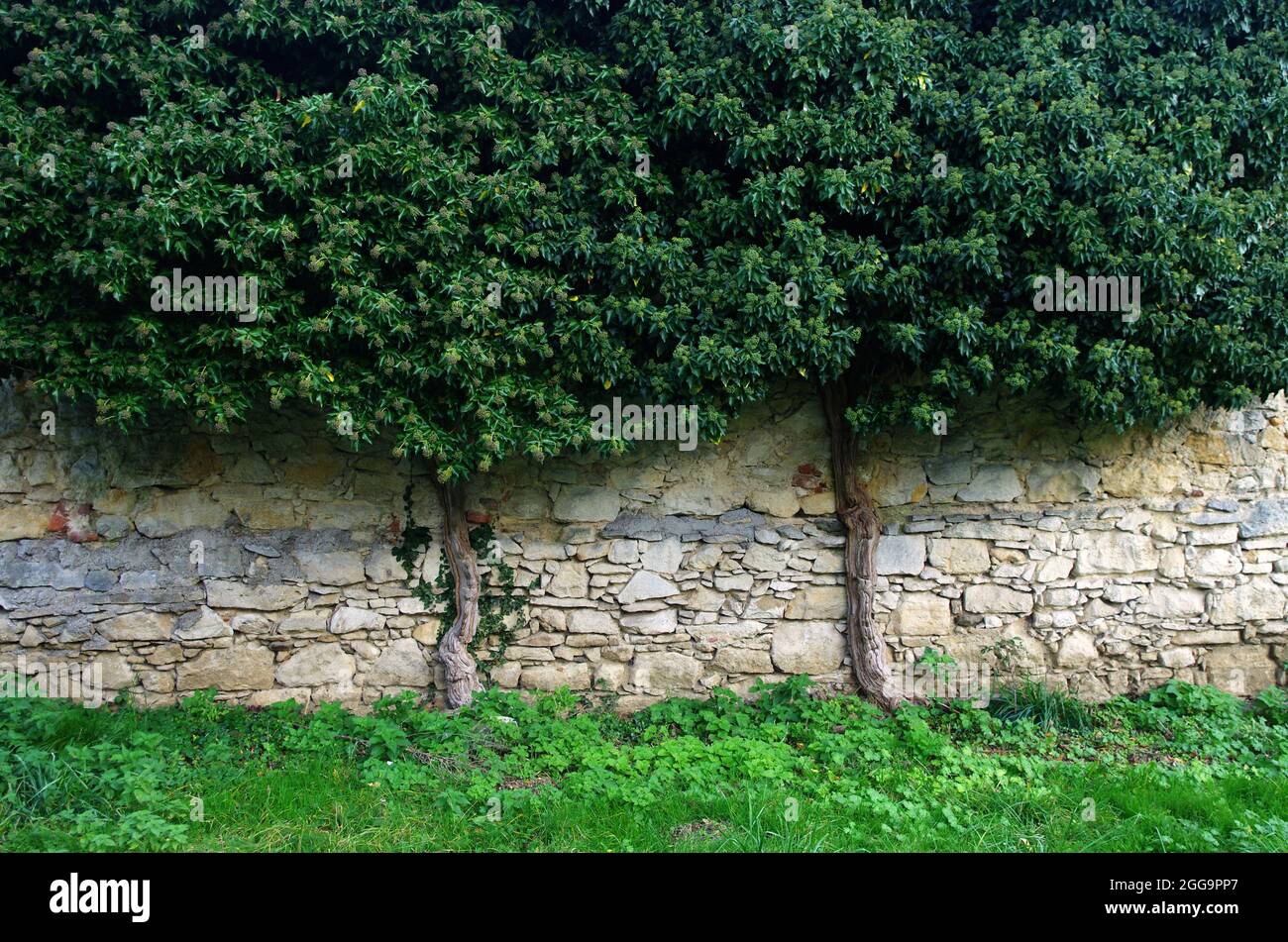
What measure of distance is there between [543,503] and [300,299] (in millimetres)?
1962

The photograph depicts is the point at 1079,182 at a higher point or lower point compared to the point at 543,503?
higher

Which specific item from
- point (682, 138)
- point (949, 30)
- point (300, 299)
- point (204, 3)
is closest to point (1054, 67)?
point (949, 30)

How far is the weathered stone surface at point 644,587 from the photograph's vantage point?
213 inches

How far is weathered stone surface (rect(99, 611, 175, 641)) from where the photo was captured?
5129mm

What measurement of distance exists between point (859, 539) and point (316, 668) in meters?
3.75

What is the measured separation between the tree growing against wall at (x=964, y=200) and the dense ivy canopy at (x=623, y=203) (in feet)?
0.07

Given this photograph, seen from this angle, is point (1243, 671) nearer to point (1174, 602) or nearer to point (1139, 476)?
point (1174, 602)

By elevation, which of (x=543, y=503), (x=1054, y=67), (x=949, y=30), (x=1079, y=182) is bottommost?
(x=543, y=503)

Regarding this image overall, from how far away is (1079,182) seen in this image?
4539 mm

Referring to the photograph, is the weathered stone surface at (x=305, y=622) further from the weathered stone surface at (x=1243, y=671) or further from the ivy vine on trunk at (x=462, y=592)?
the weathered stone surface at (x=1243, y=671)

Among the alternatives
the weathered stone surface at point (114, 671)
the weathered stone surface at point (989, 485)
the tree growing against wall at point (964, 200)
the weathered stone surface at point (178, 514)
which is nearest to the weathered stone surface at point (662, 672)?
the tree growing against wall at point (964, 200)

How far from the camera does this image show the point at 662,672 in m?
5.45

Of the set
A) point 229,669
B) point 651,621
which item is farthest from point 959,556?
point 229,669

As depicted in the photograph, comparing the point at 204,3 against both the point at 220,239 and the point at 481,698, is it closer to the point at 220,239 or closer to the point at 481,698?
the point at 220,239
